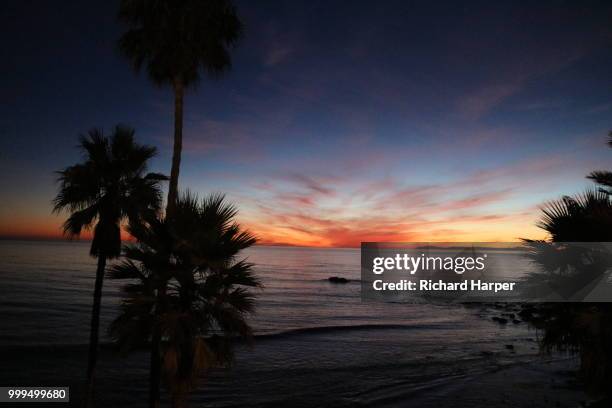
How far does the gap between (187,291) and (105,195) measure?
6159mm

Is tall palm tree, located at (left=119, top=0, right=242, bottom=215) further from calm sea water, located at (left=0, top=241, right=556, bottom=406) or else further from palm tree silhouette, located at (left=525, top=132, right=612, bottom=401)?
palm tree silhouette, located at (left=525, top=132, right=612, bottom=401)

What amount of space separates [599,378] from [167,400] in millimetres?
16725

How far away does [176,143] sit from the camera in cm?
1202

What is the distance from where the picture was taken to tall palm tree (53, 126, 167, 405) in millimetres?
12680

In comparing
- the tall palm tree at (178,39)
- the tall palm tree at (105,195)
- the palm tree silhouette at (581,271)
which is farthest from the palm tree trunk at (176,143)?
the palm tree silhouette at (581,271)

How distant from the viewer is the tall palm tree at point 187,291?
28.6 feet

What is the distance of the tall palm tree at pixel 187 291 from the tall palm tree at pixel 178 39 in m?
2.78

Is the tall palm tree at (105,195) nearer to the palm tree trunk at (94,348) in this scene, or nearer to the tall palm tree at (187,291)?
the palm tree trunk at (94,348)

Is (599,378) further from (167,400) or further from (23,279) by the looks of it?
(23,279)

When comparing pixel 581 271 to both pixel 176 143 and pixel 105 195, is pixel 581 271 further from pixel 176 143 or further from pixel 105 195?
pixel 105 195

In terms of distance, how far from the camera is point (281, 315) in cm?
4506

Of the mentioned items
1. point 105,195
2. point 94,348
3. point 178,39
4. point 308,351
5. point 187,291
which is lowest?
point 308,351

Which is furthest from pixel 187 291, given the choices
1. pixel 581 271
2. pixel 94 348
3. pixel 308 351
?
pixel 308 351

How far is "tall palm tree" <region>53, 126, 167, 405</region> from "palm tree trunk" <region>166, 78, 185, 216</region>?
201 centimetres
